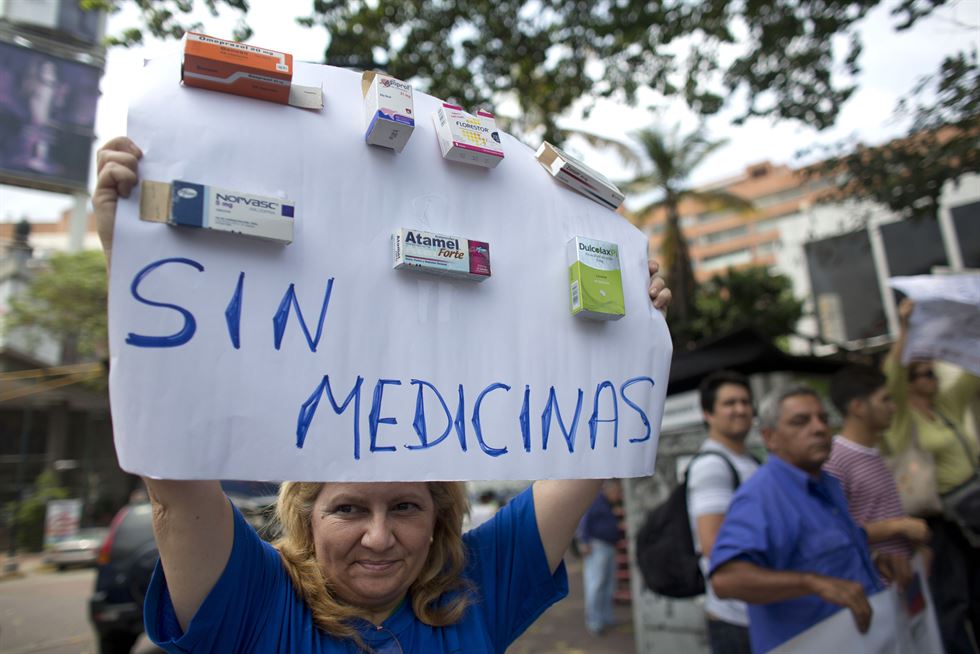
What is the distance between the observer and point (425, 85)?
5.71 m

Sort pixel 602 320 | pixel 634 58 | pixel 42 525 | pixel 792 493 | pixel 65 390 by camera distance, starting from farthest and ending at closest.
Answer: pixel 65 390 → pixel 42 525 → pixel 634 58 → pixel 792 493 → pixel 602 320

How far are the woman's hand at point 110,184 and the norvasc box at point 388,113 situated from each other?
40 centimetres

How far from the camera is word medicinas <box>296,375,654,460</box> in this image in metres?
1.09

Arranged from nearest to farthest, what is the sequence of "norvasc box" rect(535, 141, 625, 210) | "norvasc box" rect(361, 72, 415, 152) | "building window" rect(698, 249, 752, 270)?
"norvasc box" rect(361, 72, 415, 152) < "norvasc box" rect(535, 141, 625, 210) < "building window" rect(698, 249, 752, 270)

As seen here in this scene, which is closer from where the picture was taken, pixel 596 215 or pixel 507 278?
pixel 507 278

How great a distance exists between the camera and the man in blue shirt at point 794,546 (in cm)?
211

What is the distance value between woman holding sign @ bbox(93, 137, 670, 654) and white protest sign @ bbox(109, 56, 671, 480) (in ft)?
0.36

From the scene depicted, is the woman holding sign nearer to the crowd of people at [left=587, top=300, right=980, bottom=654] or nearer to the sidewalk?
the crowd of people at [left=587, top=300, right=980, bottom=654]

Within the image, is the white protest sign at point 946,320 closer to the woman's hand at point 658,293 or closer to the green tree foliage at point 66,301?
the woman's hand at point 658,293

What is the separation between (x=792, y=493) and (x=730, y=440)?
0.66 metres

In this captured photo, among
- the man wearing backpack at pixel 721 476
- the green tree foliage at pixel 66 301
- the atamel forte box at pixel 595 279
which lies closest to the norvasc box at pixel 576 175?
the atamel forte box at pixel 595 279

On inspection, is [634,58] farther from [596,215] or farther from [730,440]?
[596,215]

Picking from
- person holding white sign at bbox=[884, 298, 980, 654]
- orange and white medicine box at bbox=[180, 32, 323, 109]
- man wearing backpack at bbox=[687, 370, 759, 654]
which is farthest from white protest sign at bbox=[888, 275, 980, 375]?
orange and white medicine box at bbox=[180, 32, 323, 109]

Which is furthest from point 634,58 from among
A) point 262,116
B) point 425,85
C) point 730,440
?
point 262,116
